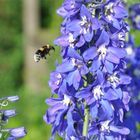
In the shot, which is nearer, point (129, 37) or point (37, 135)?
point (129, 37)

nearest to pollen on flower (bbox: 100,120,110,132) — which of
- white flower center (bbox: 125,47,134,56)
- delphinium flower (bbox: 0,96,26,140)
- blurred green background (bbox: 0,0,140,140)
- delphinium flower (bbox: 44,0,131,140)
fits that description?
delphinium flower (bbox: 44,0,131,140)

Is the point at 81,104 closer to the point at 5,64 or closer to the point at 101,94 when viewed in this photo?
the point at 101,94

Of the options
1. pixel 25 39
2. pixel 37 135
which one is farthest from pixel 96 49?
pixel 25 39

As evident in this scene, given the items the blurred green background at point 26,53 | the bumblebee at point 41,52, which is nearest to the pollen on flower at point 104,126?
the bumblebee at point 41,52

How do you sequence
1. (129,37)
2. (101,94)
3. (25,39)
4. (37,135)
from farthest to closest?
(25,39) → (37,135) → (129,37) → (101,94)

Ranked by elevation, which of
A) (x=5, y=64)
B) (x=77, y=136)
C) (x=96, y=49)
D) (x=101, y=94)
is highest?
(x=96, y=49)

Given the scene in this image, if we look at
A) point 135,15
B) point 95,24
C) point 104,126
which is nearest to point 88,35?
point 95,24

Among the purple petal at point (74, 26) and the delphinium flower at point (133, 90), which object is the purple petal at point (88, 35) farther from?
the delphinium flower at point (133, 90)
